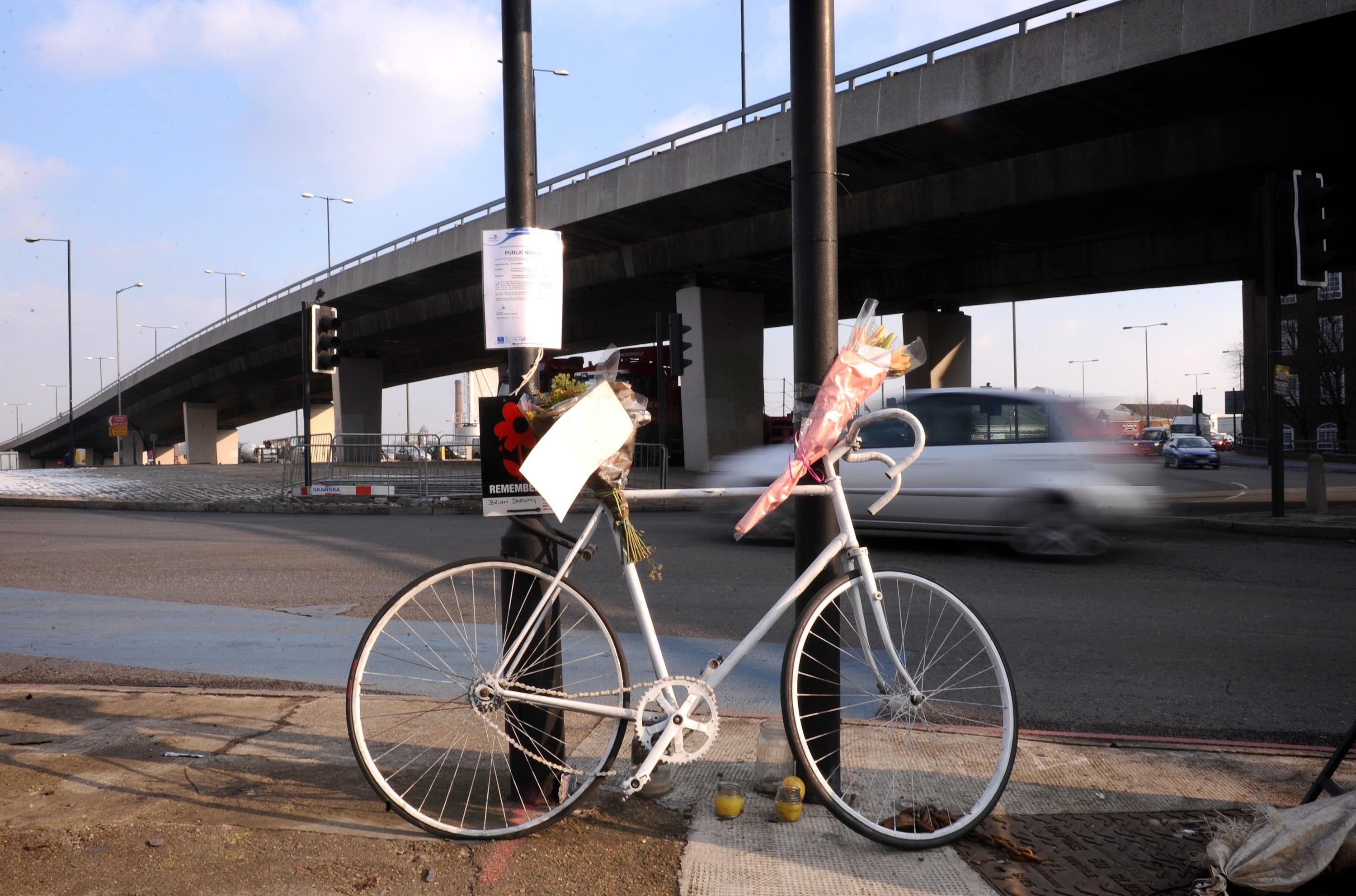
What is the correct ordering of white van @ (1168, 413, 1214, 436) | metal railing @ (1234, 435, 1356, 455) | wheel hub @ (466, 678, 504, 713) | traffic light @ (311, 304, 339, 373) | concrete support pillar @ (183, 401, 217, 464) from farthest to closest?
concrete support pillar @ (183, 401, 217, 464)
white van @ (1168, 413, 1214, 436)
metal railing @ (1234, 435, 1356, 455)
traffic light @ (311, 304, 339, 373)
wheel hub @ (466, 678, 504, 713)

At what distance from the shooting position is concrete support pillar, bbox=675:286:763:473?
1129 inches

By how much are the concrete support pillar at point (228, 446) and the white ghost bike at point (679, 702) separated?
89.9 meters

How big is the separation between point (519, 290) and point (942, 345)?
3098 cm

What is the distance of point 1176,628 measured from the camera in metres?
6.79

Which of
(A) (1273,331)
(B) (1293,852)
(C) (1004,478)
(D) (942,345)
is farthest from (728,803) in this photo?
(D) (942,345)

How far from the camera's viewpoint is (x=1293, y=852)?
8.68 feet

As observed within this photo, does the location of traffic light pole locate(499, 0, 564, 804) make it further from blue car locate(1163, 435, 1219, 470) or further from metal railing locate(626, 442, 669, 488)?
blue car locate(1163, 435, 1219, 470)

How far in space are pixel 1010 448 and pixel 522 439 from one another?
785 centimetres

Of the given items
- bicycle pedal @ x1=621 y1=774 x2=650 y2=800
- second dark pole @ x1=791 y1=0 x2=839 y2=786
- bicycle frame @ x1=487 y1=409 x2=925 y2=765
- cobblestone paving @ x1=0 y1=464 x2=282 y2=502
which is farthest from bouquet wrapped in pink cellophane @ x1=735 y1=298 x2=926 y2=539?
cobblestone paving @ x1=0 y1=464 x2=282 y2=502

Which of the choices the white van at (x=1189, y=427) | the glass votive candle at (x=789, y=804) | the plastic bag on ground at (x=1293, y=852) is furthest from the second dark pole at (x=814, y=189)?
the white van at (x=1189, y=427)

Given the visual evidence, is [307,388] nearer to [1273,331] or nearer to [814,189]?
[1273,331]

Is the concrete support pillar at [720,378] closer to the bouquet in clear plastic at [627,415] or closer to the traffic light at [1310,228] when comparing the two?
the traffic light at [1310,228]

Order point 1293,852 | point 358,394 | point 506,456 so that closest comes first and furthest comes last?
point 1293,852 → point 506,456 → point 358,394

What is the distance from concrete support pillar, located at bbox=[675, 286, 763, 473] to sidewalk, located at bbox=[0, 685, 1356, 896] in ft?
79.1
